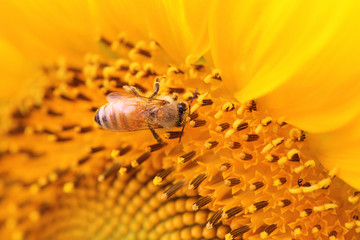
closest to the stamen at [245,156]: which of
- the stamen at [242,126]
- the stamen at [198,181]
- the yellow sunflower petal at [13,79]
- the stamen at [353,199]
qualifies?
the stamen at [242,126]

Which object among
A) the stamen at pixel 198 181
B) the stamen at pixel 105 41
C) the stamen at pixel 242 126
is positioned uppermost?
the stamen at pixel 105 41

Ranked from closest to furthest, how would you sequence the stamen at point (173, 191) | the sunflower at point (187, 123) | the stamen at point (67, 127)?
the sunflower at point (187, 123), the stamen at point (173, 191), the stamen at point (67, 127)

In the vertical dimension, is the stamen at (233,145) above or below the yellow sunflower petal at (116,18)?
below

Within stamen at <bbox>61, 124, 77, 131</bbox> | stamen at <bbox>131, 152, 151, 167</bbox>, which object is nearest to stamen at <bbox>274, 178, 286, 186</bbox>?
stamen at <bbox>131, 152, 151, 167</bbox>

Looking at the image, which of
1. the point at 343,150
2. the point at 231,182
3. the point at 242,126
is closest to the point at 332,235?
the point at 343,150

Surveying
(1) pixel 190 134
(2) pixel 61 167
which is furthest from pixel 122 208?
(1) pixel 190 134

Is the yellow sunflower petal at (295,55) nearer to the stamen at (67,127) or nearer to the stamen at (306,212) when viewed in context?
the stamen at (306,212)

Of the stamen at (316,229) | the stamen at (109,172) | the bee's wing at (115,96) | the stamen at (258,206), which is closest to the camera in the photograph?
the stamen at (316,229)
